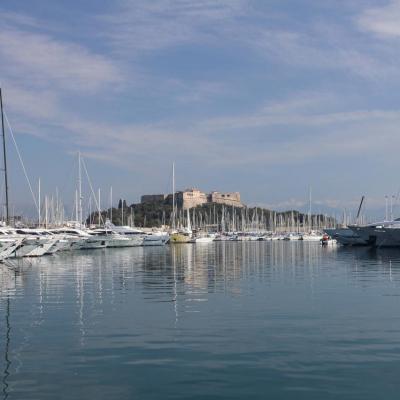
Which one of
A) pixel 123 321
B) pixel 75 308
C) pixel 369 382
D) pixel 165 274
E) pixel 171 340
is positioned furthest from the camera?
pixel 165 274

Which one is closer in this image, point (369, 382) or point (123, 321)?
point (369, 382)

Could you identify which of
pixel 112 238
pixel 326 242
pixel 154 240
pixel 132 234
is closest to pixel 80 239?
pixel 112 238

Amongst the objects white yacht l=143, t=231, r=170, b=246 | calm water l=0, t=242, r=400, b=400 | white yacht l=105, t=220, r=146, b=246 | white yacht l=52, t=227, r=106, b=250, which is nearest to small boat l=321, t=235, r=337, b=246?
white yacht l=143, t=231, r=170, b=246

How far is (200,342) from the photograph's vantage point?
15.3 meters

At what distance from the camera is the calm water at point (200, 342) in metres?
11.3

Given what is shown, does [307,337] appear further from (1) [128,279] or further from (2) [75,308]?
(1) [128,279]

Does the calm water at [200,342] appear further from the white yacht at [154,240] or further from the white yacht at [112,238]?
the white yacht at [154,240]

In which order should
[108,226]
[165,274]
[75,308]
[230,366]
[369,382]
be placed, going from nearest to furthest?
[369,382], [230,366], [75,308], [165,274], [108,226]

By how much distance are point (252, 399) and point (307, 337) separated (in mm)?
5646

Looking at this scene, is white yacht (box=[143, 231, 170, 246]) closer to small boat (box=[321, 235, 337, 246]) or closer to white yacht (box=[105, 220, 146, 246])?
white yacht (box=[105, 220, 146, 246])

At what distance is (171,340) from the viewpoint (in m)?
15.6

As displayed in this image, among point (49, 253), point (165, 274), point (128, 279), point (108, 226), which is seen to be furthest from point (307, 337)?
point (108, 226)

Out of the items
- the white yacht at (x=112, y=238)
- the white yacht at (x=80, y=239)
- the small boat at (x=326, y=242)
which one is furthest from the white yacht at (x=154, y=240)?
the small boat at (x=326, y=242)

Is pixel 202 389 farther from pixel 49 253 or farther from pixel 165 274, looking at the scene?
pixel 49 253
